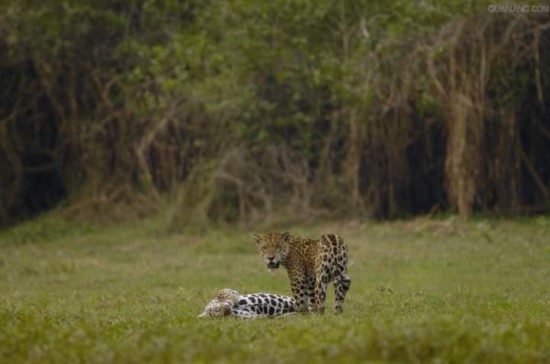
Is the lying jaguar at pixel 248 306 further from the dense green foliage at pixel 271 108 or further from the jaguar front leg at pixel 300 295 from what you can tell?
the dense green foliage at pixel 271 108

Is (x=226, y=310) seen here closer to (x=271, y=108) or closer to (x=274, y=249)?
(x=274, y=249)

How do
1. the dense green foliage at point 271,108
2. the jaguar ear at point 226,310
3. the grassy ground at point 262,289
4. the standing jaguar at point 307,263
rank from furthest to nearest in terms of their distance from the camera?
the dense green foliage at point 271,108 → the standing jaguar at point 307,263 → the jaguar ear at point 226,310 → the grassy ground at point 262,289

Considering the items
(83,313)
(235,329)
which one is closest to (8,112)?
(83,313)

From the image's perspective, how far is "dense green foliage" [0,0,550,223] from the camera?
25703mm

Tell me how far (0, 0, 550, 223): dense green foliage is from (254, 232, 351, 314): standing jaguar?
11.6 m

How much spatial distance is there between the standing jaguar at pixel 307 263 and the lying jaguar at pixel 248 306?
175 millimetres

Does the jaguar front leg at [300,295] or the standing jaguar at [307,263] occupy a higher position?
the standing jaguar at [307,263]

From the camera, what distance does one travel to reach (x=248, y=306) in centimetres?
1391

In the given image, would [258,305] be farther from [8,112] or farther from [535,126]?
[8,112]

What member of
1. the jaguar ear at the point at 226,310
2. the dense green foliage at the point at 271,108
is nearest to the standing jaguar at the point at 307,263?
the jaguar ear at the point at 226,310

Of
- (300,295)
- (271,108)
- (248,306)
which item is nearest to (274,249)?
(300,295)

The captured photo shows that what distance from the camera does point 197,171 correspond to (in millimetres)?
28500

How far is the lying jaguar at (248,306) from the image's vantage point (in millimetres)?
13625

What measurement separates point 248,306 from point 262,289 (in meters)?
4.65
